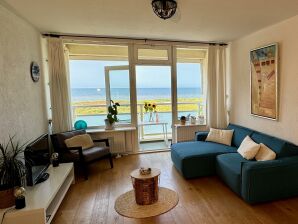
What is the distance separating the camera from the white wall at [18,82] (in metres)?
2.38

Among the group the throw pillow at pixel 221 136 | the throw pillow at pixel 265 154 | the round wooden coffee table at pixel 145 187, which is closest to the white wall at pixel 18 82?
the round wooden coffee table at pixel 145 187

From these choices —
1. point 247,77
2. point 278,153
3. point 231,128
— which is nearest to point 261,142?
point 278,153

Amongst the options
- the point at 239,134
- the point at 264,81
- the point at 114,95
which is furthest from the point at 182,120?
the point at 264,81

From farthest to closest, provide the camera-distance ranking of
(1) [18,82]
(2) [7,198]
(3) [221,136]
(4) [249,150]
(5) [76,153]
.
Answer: (3) [221,136] < (5) [76,153] < (4) [249,150] < (1) [18,82] < (2) [7,198]

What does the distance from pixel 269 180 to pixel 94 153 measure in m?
2.63

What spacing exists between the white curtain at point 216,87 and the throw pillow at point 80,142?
106 inches

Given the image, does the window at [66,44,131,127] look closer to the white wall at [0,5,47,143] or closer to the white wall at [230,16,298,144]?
the white wall at [0,5,47,143]

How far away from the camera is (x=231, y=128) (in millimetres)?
4102

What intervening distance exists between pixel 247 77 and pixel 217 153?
1.69m

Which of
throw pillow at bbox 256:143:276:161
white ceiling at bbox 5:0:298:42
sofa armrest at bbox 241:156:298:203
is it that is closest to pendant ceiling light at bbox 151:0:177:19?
white ceiling at bbox 5:0:298:42

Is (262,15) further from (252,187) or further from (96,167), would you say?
(96,167)

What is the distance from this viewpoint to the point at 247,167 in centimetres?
245

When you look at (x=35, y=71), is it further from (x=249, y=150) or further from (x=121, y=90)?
(x=249, y=150)

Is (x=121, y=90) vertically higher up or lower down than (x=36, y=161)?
higher up
